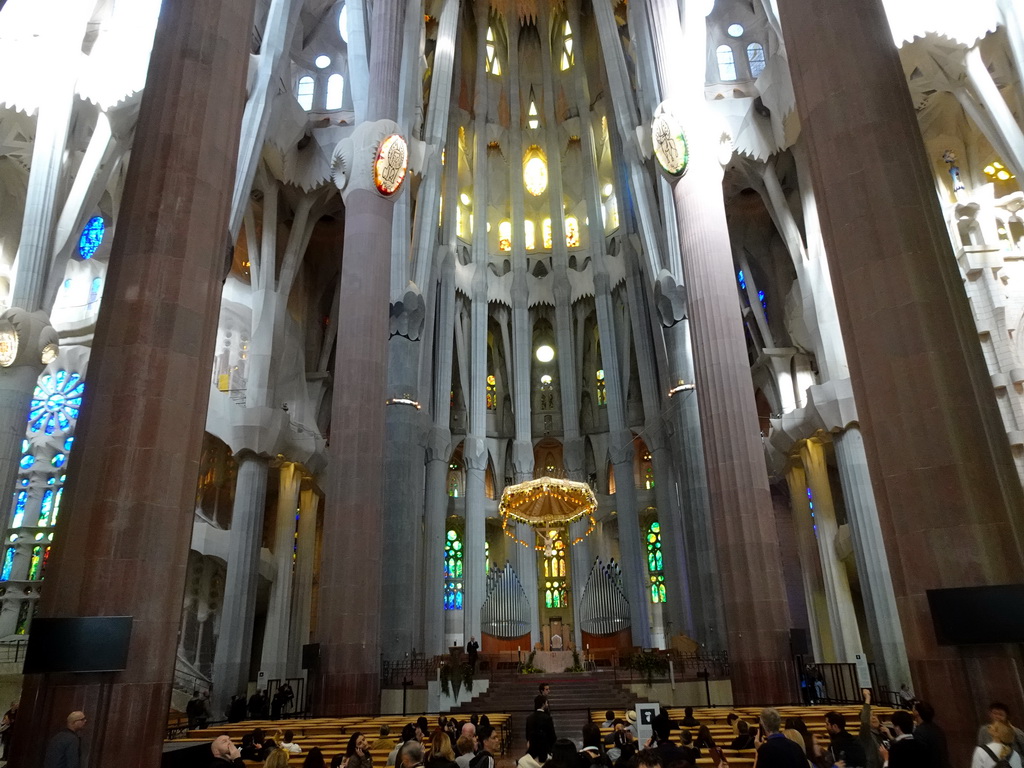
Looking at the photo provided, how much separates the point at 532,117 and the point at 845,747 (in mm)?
34103

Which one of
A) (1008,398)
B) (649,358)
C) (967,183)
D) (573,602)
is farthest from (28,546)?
(967,183)

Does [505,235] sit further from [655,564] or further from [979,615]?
[979,615]

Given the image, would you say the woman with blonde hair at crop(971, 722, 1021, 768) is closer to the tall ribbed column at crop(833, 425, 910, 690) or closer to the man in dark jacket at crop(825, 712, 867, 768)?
the man in dark jacket at crop(825, 712, 867, 768)

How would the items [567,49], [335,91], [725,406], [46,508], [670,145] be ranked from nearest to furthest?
[725,406] → [670,145] → [46,508] → [335,91] → [567,49]

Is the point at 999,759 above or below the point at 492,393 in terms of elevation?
below

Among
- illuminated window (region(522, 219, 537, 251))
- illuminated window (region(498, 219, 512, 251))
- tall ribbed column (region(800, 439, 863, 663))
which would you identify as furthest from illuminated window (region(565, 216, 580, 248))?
tall ribbed column (region(800, 439, 863, 663))

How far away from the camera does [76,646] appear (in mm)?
6062

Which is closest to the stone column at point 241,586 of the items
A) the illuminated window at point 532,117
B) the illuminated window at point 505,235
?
the illuminated window at point 505,235

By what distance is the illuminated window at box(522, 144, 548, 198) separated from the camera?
116ft

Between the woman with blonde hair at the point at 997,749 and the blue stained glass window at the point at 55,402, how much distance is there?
22.7m

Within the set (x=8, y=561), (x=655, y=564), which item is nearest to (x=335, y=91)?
(x=8, y=561)

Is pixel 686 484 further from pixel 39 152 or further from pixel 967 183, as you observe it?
pixel 39 152

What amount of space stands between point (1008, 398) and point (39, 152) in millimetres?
22314

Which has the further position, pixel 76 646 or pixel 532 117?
pixel 532 117
